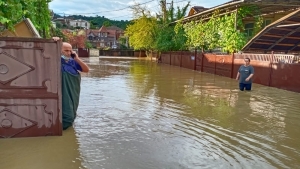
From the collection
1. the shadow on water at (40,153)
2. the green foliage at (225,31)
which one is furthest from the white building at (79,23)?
the shadow on water at (40,153)

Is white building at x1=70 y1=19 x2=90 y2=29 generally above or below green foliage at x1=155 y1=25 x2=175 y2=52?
above

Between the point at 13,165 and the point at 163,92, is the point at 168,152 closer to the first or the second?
the point at 13,165

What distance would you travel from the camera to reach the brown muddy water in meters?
3.87

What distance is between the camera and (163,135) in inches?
199

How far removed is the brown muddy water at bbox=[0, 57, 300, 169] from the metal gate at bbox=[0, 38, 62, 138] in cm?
23

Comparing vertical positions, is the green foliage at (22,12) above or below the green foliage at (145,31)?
below

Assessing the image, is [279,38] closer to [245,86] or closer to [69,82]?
[245,86]

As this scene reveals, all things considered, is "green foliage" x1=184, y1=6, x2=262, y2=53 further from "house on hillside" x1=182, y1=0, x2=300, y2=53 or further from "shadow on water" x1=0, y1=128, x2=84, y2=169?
"shadow on water" x1=0, y1=128, x2=84, y2=169

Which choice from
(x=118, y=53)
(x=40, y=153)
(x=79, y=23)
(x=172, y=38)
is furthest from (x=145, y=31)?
(x=79, y=23)

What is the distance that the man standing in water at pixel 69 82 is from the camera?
493 cm

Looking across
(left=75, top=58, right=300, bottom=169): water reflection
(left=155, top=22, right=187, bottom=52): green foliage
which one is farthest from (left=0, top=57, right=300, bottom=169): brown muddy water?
(left=155, top=22, right=187, bottom=52): green foliage

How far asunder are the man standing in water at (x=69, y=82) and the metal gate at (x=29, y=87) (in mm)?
332

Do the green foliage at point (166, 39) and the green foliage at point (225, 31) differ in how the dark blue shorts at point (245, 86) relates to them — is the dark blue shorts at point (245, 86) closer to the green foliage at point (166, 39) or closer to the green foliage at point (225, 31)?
the green foliage at point (225, 31)

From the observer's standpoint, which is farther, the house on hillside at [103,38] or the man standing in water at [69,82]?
the house on hillside at [103,38]
